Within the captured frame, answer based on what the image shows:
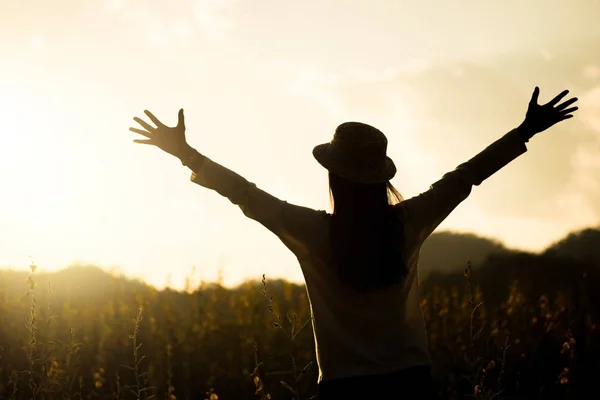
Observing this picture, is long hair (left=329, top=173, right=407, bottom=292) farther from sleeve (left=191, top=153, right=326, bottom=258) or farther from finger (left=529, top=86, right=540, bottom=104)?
finger (left=529, top=86, right=540, bottom=104)

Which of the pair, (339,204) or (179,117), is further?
(179,117)

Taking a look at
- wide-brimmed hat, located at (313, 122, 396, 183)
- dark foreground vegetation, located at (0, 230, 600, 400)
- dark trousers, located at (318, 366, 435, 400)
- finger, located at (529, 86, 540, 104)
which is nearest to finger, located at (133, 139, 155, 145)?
wide-brimmed hat, located at (313, 122, 396, 183)

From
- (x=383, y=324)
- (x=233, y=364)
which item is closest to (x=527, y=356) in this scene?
(x=233, y=364)

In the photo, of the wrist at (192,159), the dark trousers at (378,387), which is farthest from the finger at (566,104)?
the wrist at (192,159)

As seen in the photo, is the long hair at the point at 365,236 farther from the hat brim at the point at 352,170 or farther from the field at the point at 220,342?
the field at the point at 220,342

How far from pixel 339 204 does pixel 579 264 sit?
12855 millimetres

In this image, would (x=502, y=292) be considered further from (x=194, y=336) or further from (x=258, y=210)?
(x=258, y=210)

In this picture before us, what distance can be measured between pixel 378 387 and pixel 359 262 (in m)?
0.51

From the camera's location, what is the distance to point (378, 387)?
308 centimetres

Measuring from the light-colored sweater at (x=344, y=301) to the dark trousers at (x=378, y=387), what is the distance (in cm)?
3

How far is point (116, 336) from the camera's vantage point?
820 centimetres

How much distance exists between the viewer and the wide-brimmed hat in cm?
315

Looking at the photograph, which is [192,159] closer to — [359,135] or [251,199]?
[251,199]

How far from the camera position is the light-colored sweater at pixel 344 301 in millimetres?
3074
